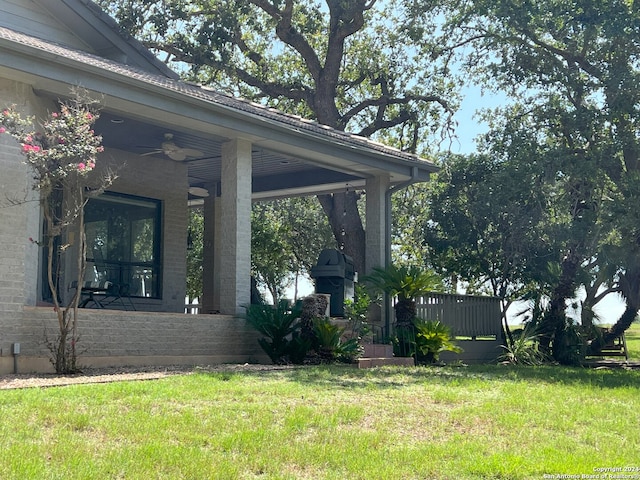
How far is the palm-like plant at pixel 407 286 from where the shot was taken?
15.5 meters

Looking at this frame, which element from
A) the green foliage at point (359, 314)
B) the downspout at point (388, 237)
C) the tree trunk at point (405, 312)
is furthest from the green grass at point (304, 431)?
the downspout at point (388, 237)

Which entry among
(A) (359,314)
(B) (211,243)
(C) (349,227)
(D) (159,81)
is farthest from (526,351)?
(D) (159,81)

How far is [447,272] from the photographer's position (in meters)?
24.7

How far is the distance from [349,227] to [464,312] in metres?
5.25

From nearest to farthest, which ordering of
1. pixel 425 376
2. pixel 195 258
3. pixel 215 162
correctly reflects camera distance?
pixel 425 376 < pixel 215 162 < pixel 195 258

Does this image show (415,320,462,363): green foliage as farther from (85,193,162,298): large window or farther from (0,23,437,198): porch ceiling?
(85,193,162,298): large window

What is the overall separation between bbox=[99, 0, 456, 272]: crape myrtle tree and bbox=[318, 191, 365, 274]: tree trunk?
0.09 ft

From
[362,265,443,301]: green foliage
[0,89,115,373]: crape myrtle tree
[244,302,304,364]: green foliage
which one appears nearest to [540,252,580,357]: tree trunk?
[362,265,443,301]: green foliage

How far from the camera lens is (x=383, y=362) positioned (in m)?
13.4

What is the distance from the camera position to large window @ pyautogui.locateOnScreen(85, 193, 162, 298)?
16.0 m

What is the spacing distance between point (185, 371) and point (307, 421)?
432 cm

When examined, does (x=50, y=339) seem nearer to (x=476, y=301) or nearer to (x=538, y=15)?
(x=476, y=301)

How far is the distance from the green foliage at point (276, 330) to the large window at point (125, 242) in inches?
148

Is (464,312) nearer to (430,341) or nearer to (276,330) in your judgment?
(430,341)
